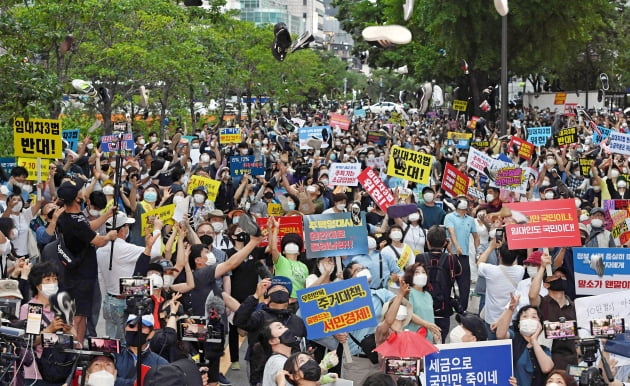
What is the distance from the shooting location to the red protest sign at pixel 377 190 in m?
14.6

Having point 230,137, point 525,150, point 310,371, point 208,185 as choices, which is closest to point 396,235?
point 208,185

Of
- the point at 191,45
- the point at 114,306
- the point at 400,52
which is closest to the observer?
the point at 114,306

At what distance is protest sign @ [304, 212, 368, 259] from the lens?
11.1m

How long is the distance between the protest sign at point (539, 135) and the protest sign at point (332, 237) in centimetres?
1448

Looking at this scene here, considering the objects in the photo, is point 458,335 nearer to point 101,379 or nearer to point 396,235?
point 101,379

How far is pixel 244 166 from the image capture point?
731 inches

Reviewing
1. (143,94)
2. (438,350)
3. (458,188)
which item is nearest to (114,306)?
(438,350)

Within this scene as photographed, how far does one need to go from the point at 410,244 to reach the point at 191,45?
1924 cm

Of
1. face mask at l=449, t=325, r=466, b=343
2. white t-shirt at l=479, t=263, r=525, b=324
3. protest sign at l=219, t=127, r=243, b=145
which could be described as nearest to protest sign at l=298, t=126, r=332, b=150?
protest sign at l=219, t=127, r=243, b=145

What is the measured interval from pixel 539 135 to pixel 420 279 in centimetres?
1615

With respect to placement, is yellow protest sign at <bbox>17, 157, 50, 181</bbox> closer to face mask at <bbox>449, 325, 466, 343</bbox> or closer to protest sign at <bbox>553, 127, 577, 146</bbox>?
face mask at <bbox>449, 325, 466, 343</bbox>

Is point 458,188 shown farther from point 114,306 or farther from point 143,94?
point 143,94

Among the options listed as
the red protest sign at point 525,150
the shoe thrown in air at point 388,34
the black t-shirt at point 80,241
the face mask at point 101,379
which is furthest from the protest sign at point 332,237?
the red protest sign at point 525,150

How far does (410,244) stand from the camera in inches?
498
